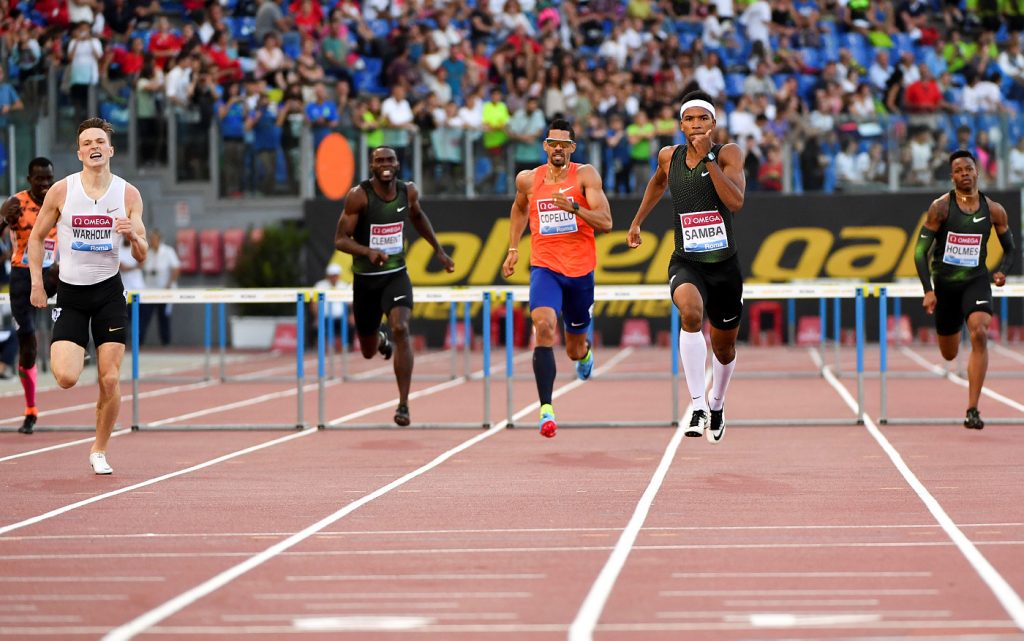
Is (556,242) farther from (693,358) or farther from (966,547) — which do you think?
(966,547)

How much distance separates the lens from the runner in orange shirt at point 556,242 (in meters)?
10.9

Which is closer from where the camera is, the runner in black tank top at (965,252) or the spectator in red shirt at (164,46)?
the runner in black tank top at (965,252)

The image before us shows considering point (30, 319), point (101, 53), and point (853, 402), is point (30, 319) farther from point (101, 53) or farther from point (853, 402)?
point (101, 53)

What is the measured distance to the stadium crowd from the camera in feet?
82.5

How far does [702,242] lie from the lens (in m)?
9.91

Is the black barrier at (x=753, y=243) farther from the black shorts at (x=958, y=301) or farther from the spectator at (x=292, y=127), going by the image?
the black shorts at (x=958, y=301)

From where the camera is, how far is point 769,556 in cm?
666

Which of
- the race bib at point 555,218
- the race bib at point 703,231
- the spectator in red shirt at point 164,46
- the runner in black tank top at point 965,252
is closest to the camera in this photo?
the race bib at point 703,231

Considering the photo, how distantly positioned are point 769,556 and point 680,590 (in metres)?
0.86

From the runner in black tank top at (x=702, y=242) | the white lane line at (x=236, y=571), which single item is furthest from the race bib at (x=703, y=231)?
the white lane line at (x=236, y=571)

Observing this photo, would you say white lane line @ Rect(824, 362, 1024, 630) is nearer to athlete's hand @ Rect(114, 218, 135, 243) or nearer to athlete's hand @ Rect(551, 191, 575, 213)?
athlete's hand @ Rect(551, 191, 575, 213)

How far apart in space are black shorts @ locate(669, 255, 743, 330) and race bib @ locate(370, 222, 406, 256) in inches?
119

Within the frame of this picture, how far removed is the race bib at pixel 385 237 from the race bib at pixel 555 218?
5.80 feet

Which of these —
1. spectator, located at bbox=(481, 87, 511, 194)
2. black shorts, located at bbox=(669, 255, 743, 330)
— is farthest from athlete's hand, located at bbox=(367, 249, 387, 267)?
spectator, located at bbox=(481, 87, 511, 194)
